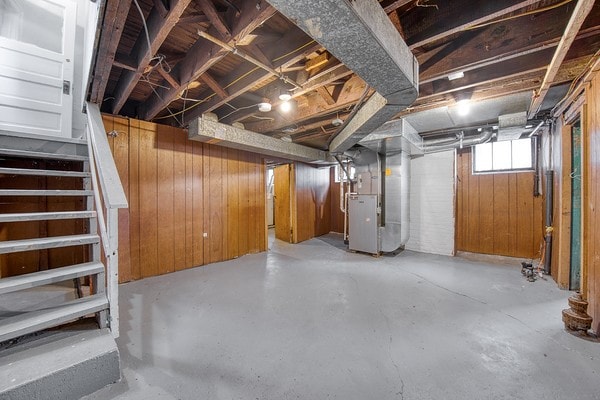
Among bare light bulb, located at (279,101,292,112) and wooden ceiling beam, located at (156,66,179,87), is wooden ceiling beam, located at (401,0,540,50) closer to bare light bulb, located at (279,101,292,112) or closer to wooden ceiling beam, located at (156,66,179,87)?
bare light bulb, located at (279,101,292,112)

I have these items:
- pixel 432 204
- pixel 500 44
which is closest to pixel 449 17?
pixel 500 44

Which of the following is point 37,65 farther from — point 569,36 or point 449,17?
point 569,36

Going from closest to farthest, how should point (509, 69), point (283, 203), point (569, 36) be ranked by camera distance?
point (569, 36) < point (509, 69) < point (283, 203)

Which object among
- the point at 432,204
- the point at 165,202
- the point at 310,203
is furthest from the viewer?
the point at 310,203

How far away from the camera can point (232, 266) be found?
3.66 metres

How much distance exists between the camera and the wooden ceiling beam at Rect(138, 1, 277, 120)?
1.37m

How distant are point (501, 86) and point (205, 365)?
3.61 meters

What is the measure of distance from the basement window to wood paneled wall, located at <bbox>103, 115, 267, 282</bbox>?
4157mm

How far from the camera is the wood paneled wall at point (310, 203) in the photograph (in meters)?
5.56

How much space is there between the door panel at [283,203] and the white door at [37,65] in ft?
12.6

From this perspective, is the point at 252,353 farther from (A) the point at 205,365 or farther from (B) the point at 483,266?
(B) the point at 483,266

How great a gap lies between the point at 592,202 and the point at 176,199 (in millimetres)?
4559

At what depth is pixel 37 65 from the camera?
2389 millimetres

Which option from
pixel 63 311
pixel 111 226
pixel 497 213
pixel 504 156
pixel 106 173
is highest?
pixel 504 156
